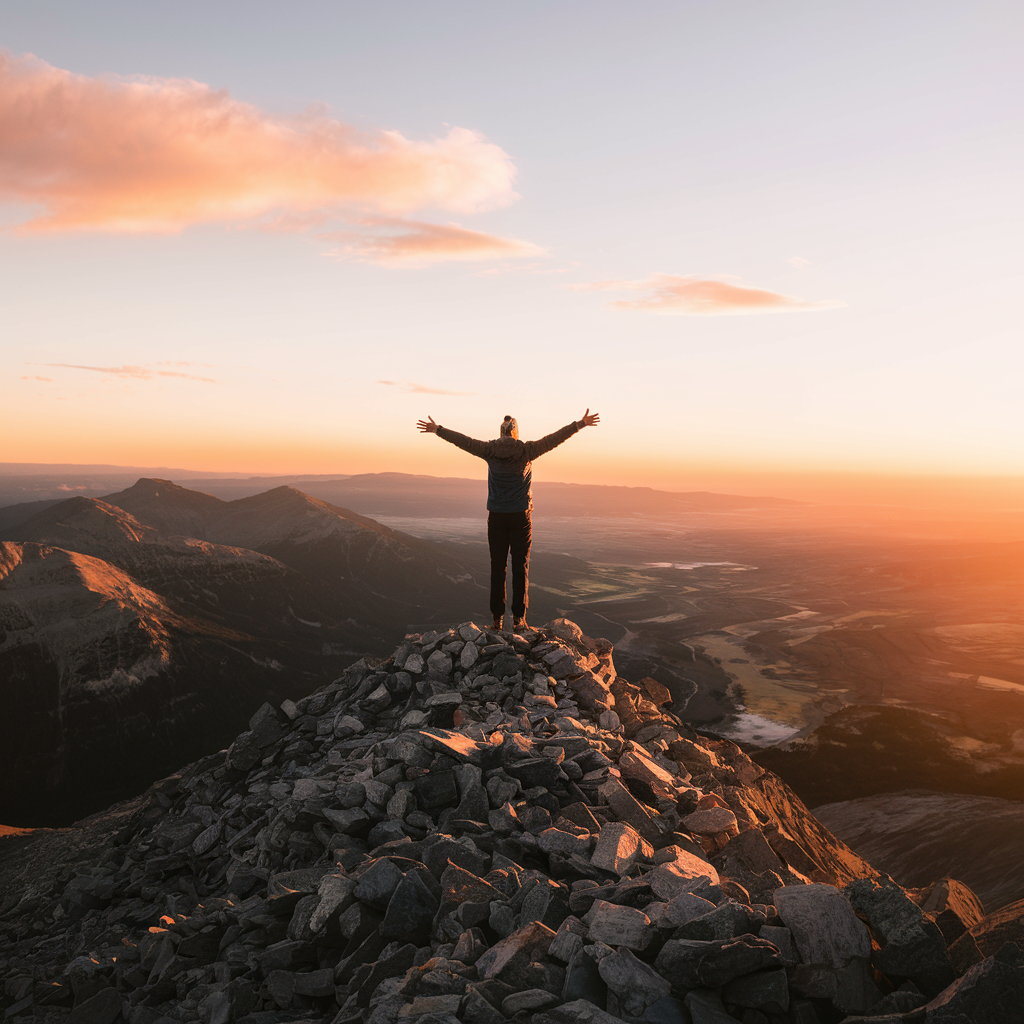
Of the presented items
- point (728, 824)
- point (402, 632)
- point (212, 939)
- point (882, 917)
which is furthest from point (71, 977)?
point (402, 632)

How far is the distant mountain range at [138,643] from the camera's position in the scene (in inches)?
2576

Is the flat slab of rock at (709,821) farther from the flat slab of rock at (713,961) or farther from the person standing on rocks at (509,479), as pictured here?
the person standing on rocks at (509,479)

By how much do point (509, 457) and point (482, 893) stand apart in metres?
7.22

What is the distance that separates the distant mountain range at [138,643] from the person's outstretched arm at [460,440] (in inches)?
2496

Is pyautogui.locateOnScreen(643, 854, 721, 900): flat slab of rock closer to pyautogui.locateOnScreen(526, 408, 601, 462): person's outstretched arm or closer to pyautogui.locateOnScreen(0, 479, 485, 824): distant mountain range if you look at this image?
pyautogui.locateOnScreen(526, 408, 601, 462): person's outstretched arm

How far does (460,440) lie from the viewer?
11766 millimetres

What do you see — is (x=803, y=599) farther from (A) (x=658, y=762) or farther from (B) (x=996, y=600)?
(A) (x=658, y=762)

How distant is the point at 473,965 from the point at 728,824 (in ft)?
16.2

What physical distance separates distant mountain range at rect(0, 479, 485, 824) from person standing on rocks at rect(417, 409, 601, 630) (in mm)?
62748

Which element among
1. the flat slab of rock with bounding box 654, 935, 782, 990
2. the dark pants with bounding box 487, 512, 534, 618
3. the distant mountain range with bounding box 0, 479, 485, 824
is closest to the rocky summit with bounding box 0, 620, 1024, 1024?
the flat slab of rock with bounding box 654, 935, 782, 990

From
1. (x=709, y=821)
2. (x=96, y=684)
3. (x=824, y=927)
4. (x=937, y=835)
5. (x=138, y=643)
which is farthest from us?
(x=138, y=643)

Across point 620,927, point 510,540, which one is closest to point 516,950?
point 620,927

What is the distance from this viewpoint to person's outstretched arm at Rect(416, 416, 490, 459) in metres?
11.7

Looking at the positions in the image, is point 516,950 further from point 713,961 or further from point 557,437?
point 557,437
